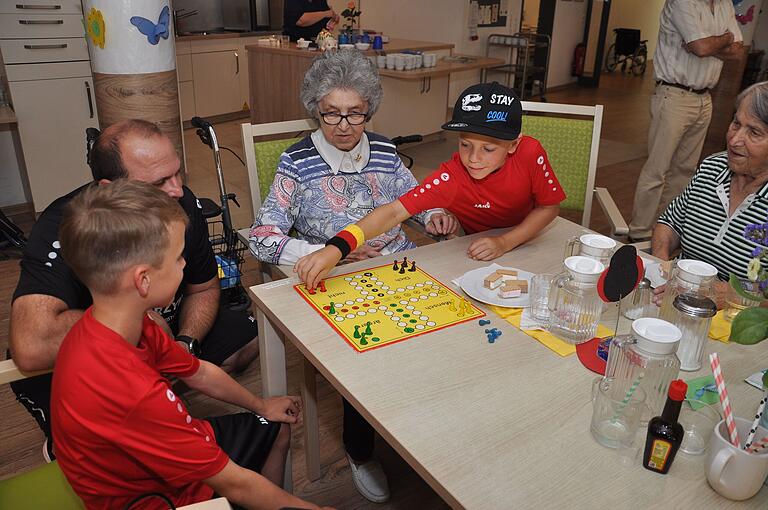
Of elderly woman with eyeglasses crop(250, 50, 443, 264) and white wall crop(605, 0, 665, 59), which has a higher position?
white wall crop(605, 0, 665, 59)

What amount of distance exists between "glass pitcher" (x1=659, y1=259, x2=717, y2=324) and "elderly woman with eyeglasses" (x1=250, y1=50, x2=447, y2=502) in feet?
2.59

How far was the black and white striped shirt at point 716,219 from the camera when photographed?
1.71 metres

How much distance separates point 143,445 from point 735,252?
1.67m

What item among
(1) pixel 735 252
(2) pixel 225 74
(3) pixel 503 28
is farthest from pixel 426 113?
(1) pixel 735 252

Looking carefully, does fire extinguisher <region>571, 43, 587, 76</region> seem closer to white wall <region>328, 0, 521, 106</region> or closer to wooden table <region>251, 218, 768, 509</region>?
white wall <region>328, 0, 521, 106</region>

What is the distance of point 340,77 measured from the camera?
6.36ft

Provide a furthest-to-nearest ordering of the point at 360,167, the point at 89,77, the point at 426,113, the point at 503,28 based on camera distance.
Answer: the point at 503,28 < the point at 426,113 < the point at 89,77 < the point at 360,167

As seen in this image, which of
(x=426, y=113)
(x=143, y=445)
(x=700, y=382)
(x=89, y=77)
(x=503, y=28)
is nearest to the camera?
(x=143, y=445)

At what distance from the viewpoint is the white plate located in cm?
143

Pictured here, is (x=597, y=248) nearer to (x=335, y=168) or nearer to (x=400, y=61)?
(x=335, y=168)

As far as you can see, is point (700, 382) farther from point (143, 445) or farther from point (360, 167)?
point (360, 167)

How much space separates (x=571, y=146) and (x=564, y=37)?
7253 mm

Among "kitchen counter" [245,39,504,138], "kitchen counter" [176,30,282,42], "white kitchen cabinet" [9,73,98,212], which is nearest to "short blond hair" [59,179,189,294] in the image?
"white kitchen cabinet" [9,73,98,212]

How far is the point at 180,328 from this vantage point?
1830 mm
